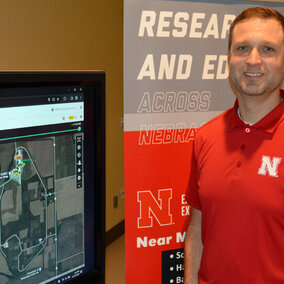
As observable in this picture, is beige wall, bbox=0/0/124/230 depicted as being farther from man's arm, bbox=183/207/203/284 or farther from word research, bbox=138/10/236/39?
man's arm, bbox=183/207/203/284

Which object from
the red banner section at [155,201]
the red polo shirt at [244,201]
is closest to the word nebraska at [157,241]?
the red banner section at [155,201]

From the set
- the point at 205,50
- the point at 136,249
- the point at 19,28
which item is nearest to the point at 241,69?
the point at 205,50

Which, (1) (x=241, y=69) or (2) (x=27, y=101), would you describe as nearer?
(2) (x=27, y=101)

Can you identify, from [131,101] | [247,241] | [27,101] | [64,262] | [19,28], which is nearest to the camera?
[27,101]

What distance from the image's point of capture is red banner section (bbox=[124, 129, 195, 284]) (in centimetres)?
189

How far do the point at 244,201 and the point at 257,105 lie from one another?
0.34 m

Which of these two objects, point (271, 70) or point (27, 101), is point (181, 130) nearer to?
point (271, 70)

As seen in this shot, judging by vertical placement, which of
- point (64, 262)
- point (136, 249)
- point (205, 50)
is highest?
point (205, 50)

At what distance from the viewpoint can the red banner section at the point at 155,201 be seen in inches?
74.4

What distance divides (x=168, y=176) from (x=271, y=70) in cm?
77

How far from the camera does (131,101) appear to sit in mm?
1845

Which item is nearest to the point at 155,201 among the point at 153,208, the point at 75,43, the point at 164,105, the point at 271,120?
the point at 153,208

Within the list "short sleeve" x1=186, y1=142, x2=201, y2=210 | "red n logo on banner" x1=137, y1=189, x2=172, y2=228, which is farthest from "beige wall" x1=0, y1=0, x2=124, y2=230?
"short sleeve" x1=186, y1=142, x2=201, y2=210

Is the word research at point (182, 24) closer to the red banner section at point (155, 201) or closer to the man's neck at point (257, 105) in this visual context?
the red banner section at point (155, 201)
